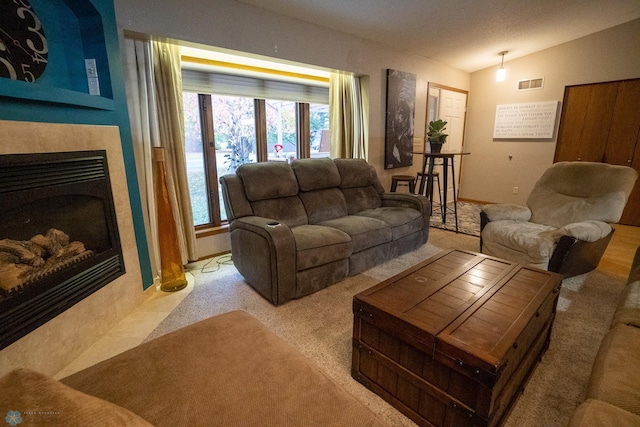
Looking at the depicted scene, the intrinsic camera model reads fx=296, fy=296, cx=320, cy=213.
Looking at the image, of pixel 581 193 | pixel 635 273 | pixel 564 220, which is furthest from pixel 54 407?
pixel 581 193

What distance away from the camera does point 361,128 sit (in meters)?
4.13

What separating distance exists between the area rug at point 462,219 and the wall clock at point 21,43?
4318 mm

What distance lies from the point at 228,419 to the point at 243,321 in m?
0.48

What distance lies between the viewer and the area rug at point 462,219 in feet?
13.4

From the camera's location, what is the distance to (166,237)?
2.47m

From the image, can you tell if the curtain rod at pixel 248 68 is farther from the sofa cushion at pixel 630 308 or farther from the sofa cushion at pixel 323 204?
the sofa cushion at pixel 630 308

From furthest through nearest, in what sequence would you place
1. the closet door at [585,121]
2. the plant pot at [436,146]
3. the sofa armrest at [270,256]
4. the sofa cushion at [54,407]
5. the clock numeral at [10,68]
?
the closet door at [585,121], the plant pot at [436,146], the sofa armrest at [270,256], the clock numeral at [10,68], the sofa cushion at [54,407]

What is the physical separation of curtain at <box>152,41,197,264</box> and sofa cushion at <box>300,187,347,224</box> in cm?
116

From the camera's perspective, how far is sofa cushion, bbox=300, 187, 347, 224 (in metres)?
3.05

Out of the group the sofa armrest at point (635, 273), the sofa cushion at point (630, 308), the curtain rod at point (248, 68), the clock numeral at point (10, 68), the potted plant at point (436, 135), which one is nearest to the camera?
the sofa cushion at point (630, 308)

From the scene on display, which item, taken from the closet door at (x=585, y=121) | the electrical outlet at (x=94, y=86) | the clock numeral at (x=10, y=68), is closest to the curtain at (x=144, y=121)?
the electrical outlet at (x=94, y=86)

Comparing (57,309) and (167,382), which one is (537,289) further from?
(57,309)

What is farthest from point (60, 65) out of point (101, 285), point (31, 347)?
point (31, 347)

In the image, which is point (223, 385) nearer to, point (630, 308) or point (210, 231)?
point (630, 308)
